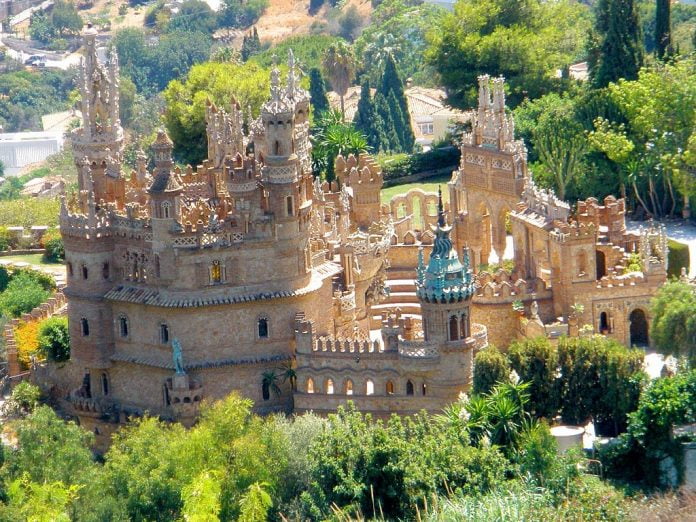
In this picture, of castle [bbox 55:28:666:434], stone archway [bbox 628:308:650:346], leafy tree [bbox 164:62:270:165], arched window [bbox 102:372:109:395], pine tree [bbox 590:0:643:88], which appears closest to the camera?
castle [bbox 55:28:666:434]

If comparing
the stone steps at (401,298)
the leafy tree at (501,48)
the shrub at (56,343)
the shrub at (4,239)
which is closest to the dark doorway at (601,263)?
the stone steps at (401,298)

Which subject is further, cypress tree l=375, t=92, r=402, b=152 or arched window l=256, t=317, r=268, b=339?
cypress tree l=375, t=92, r=402, b=152

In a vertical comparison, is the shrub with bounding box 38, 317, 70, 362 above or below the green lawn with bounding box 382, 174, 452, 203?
below

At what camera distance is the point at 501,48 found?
124375 mm

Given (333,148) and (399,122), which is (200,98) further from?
(399,122)

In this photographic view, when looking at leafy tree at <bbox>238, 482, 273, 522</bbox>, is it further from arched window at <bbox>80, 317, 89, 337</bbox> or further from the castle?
arched window at <bbox>80, 317, 89, 337</bbox>

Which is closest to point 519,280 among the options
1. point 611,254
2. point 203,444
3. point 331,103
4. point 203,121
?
point 611,254

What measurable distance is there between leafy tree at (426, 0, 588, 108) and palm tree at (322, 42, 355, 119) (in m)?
16.7

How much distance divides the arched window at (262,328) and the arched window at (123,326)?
552 cm

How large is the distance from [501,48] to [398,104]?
25.1 metres

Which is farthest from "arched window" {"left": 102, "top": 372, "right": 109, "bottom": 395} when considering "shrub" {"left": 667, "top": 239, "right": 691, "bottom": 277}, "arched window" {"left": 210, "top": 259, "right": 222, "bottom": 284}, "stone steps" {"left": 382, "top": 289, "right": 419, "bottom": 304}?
"shrub" {"left": 667, "top": 239, "right": 691, "bottom": 277}

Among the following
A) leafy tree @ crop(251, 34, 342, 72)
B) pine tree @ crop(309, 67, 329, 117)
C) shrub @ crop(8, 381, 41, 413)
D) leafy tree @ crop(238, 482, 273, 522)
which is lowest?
leafy tree @ crop(238, 482, 273, 522)

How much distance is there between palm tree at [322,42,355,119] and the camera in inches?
5753

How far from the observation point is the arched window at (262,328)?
3435 inches
